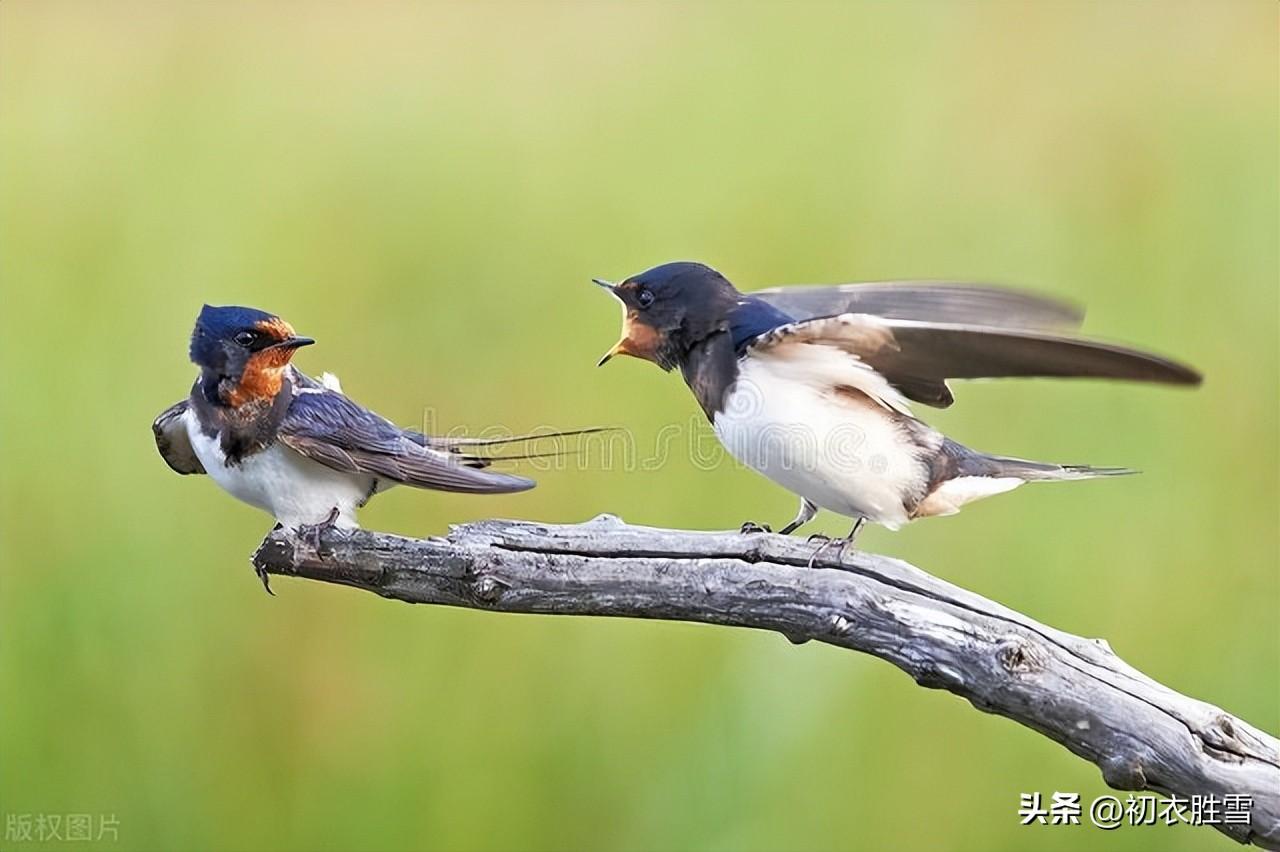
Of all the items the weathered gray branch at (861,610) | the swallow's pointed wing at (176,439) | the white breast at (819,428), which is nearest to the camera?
the weathered gray branch at (861,610)

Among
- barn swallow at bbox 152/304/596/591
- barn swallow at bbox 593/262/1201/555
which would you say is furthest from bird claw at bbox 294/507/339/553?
barn swallow at bbox 593/262/1201/555

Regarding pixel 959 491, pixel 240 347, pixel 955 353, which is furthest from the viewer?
pixel 959 491

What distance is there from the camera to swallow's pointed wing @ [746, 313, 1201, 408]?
3.20 feet

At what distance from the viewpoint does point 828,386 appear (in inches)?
50.5

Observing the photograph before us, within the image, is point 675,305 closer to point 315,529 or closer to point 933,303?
point 933,303

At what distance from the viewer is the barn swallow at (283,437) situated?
123 cm

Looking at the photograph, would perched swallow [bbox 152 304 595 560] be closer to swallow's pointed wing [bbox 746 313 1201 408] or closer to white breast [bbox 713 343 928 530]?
white breast [bbox 713 343 928 530]

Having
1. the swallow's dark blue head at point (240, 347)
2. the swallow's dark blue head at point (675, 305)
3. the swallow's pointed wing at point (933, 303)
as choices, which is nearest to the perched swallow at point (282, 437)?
the swallow's dark blue head at point (240, 347)

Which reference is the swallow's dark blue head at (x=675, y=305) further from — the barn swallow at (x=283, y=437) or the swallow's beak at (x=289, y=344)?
the swallow's beak at (x=289, y=344)

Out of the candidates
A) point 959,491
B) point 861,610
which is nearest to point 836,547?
point 861,610

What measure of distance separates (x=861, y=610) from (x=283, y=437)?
0.56 m

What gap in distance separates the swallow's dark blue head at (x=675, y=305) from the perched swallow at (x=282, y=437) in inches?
6.4

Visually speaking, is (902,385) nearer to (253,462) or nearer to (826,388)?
(826,388)

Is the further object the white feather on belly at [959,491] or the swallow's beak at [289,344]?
the white feather on belly at [959,491]
